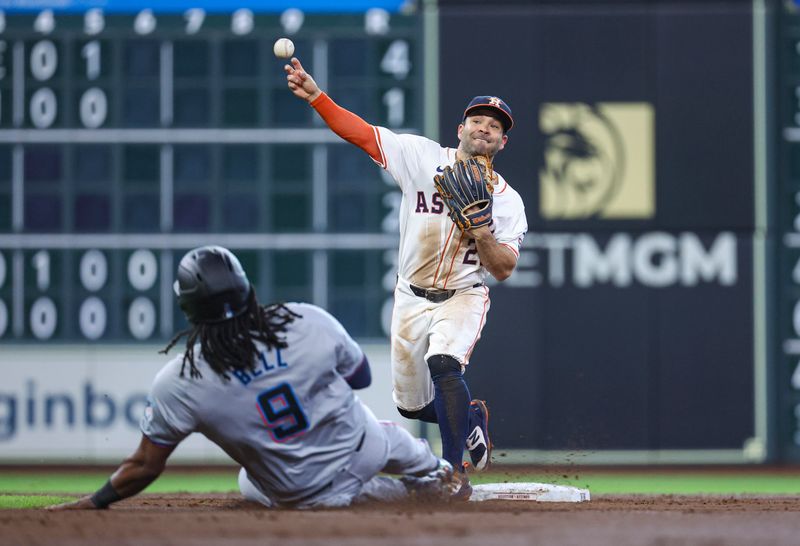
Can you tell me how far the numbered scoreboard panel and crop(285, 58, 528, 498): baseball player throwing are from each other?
3301 mm

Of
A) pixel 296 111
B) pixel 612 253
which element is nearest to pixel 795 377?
pixel 612 253

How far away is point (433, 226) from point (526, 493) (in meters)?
1.19

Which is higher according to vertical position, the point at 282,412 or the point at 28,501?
the point at 282,412

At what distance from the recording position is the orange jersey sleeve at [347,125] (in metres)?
5.64

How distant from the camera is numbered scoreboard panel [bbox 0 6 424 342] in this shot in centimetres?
904

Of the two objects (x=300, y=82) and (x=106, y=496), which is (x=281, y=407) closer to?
(x=106, y=496)

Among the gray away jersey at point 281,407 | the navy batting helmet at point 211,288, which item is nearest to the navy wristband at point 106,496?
the gray away jersey at point 281,407

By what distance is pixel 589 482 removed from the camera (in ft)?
28.1

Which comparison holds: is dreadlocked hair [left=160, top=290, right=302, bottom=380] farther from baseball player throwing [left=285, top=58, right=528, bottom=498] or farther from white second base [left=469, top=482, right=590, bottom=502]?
white second base [left=469, top=482, right=590, bottom=502]

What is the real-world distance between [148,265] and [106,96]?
1.18 metres

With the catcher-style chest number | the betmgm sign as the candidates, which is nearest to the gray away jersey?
the catcher-style chest number

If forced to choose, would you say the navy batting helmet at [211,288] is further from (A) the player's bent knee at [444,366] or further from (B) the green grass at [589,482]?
(B) the green grass at [589,482]

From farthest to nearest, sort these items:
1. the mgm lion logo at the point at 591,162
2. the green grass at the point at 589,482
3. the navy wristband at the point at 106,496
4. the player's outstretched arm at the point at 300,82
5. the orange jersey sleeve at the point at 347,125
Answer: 1. the mgm lion logo at the point at 591,162
2. the green grass at the point at 589,482
3. the orange jersey sleeve at the point at 347,125
4. the player's outstretched arm at the point at 300,82
5. the navy wristband at the point at 106,496

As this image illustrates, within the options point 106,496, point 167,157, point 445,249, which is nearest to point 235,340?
point 106,496
